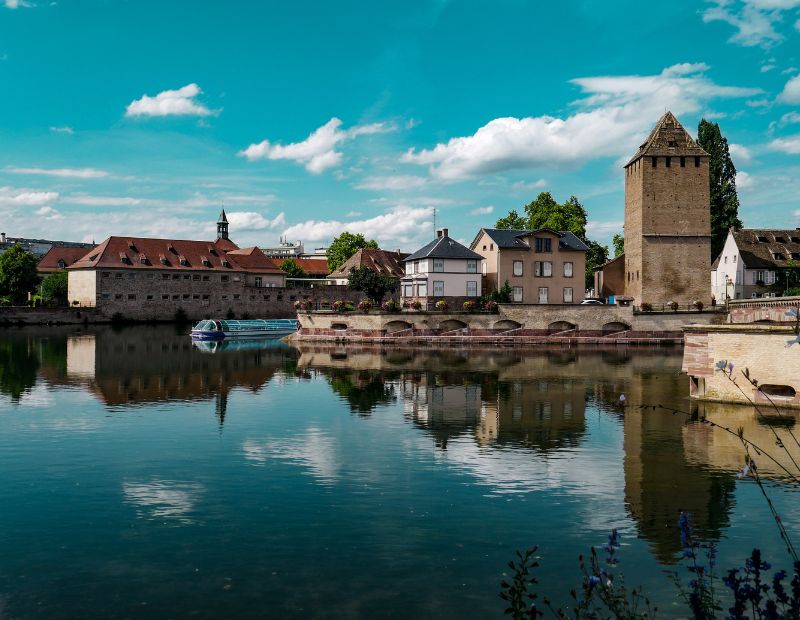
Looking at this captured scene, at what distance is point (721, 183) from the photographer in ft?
277

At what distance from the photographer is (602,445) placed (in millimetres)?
21562

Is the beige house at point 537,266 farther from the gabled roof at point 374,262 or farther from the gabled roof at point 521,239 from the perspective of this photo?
the gabled roof at point 374,262

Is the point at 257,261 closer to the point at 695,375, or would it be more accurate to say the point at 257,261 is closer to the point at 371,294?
the point at 371,294

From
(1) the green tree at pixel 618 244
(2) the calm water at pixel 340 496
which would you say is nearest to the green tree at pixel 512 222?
(1) the green tree at pixel 618 244

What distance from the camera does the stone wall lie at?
26.2 meters

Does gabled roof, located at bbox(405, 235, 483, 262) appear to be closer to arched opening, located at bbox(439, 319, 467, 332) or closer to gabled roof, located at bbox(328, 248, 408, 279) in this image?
arched opening, located at bbox(439, 319, 467, 332)

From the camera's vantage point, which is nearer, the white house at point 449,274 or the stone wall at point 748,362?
the stone wall at point 748,362

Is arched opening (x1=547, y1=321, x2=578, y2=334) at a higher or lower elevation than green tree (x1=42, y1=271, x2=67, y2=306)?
lower

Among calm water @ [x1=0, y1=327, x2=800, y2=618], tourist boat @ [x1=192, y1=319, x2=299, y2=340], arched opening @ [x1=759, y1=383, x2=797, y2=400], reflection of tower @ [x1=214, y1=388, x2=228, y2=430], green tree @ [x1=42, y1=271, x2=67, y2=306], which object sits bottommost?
calm water @ [x1=0, y1=327, x2=800, y2=618]

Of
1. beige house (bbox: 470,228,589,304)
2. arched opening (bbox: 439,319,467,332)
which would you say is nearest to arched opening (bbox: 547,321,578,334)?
beige house (bbox: 470,228,589,304)

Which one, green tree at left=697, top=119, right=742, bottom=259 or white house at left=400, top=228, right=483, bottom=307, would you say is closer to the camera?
white house at left=400, top=228, right=483, bottom=307

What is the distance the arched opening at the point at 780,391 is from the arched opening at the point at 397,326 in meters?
38.7

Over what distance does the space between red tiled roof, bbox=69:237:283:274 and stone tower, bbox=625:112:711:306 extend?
5780 centimetres

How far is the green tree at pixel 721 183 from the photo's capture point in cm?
8375
